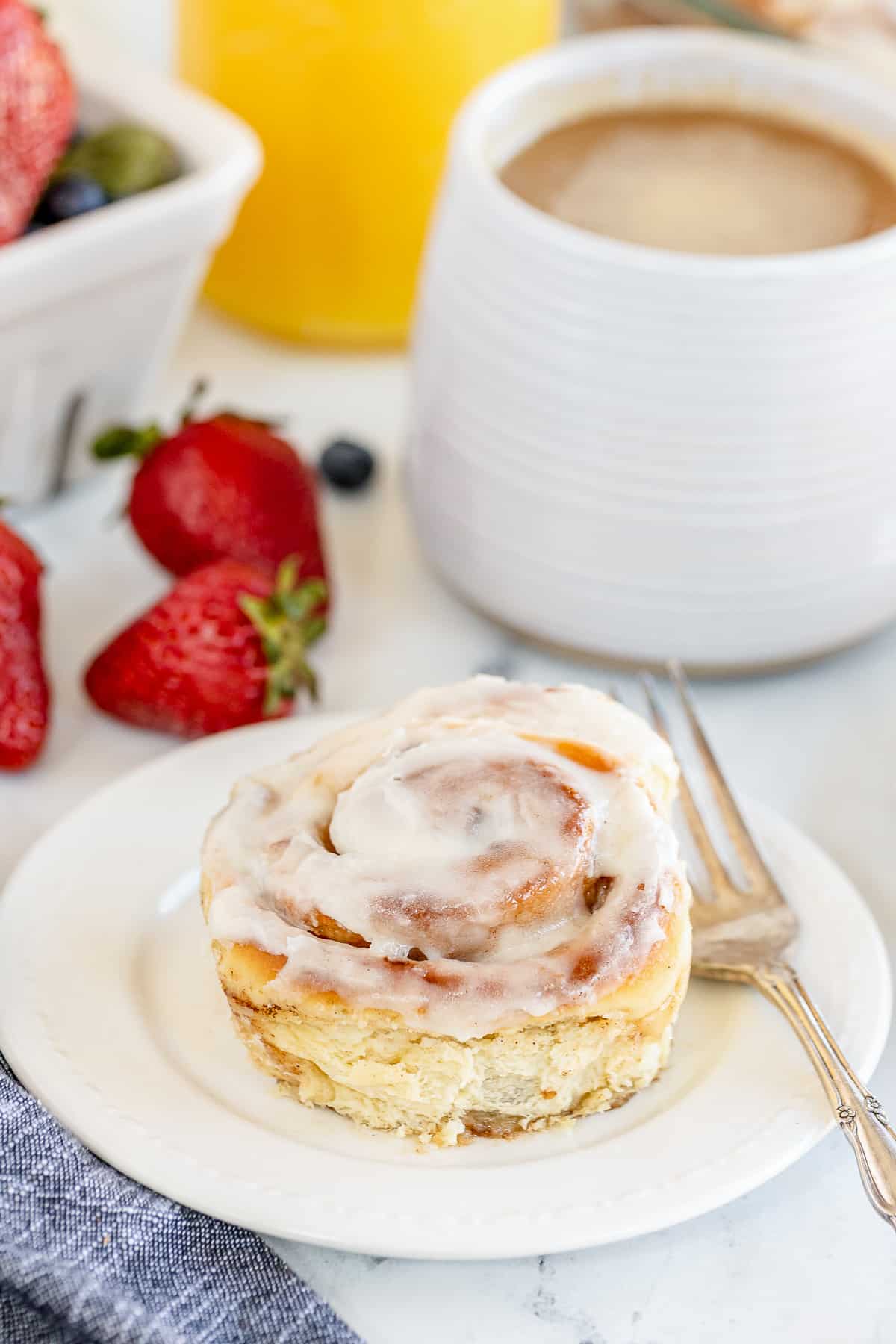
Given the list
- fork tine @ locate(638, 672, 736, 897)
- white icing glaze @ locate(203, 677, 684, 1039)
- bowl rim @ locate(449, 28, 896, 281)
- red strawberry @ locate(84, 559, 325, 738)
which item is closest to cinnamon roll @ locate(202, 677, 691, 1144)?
white icing glaze @ locate(203, 677, 684, 1039)

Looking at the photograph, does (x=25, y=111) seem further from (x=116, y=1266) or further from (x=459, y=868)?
(x=116, y=1266)

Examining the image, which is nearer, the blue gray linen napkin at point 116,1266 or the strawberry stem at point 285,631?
the blue gray linen napkin at point 116,1266

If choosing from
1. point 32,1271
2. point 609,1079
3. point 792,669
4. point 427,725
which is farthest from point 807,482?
point 32,1271

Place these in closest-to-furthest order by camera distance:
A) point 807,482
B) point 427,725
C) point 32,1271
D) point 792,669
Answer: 1. point 32,1271
2. point 427,725
3. point 807,482
4. point 792,669

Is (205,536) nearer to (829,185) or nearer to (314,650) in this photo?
(314,650)

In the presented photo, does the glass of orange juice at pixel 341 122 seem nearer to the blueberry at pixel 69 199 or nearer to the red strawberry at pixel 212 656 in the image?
the blueberry at pixel 69 199

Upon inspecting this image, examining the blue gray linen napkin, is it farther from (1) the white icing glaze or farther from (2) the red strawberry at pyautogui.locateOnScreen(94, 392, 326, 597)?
(2) the red strawberry at pyautogui.locateOnScreen(94, 392, 326, 597)

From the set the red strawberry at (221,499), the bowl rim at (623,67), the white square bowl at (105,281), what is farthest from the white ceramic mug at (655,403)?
the white square bowl at (105,281)
